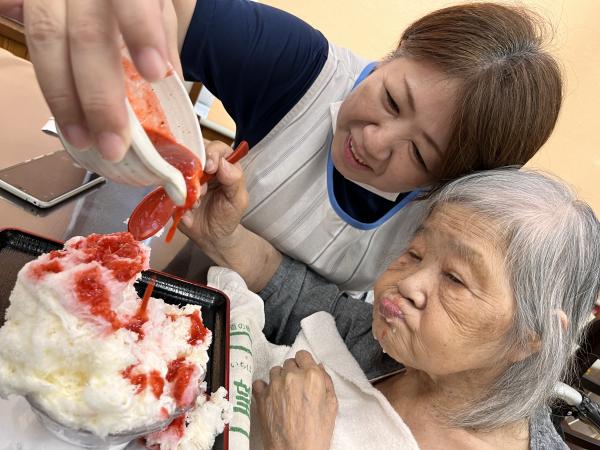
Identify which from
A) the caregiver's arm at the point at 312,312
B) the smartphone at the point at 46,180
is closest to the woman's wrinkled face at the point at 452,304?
the caregiver's arm at the point at 312,312

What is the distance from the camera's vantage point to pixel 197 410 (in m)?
0.84

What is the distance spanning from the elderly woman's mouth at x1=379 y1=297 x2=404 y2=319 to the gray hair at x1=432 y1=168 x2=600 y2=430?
0.23m

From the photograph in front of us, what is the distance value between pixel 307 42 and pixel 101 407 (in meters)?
1.03

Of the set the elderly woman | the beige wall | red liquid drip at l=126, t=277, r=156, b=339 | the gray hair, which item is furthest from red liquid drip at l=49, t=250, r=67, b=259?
the beige wall

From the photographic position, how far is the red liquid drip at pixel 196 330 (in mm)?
842

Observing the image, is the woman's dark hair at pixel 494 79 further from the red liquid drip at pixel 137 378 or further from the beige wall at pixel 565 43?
the beige wall at pixel 565 43

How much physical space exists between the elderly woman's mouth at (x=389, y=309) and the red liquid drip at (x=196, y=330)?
0.40 m

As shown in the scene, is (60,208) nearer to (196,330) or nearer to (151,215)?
(151,215)

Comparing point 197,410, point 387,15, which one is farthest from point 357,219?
point 387,15

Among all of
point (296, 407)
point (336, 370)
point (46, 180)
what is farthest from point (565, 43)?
point (46, 180)

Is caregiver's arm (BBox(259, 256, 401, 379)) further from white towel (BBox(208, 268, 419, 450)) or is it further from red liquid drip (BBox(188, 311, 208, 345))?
red liquid drip (BBox(188, 311, 208, 345))

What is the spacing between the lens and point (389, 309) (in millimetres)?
1075

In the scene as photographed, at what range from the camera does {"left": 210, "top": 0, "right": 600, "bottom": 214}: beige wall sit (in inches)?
98.9

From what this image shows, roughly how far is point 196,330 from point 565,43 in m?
2.46
